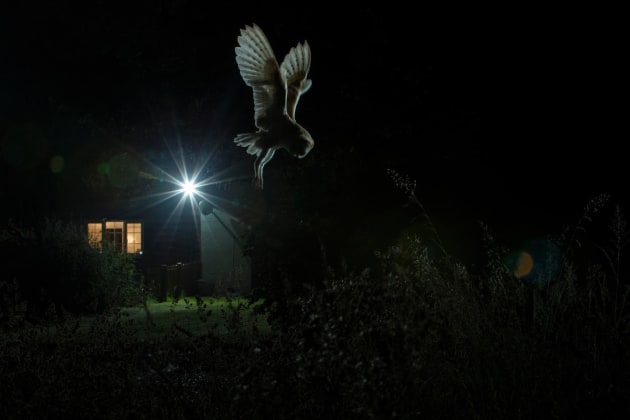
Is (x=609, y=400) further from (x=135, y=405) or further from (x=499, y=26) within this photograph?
(x=499, y=26)

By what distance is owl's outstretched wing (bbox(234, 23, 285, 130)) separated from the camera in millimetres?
3562

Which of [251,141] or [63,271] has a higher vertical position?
[251,141]

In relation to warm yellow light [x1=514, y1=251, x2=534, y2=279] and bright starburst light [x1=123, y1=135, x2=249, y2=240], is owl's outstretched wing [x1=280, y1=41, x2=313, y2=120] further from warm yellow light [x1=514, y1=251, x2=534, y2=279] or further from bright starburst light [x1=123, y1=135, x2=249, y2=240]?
bright starburst light [x1=123, y1=135, x2=249, y2=240]

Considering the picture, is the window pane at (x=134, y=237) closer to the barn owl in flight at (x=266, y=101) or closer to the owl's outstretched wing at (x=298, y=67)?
the owl's outstretched wing at (x=298, y=67)

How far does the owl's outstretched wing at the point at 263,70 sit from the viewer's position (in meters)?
3.56

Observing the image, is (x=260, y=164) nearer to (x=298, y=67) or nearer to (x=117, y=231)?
(x=298, y=67)

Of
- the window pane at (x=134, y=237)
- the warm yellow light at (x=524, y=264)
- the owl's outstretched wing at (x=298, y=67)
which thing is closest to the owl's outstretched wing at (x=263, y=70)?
the owl's outstretched wing at (x=298, y=67)

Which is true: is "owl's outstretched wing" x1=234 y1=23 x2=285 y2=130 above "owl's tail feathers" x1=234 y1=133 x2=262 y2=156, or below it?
above

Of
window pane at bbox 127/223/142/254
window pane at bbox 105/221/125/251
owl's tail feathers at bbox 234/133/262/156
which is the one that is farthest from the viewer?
window pane at bbox 127/223/142/254

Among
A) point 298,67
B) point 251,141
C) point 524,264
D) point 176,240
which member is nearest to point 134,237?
point 176,240

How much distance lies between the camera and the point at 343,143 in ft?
23.9

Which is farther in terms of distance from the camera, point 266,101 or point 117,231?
point 117,231

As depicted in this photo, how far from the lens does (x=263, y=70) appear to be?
3.60m

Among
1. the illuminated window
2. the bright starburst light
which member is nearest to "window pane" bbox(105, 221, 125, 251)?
the illuminated window
